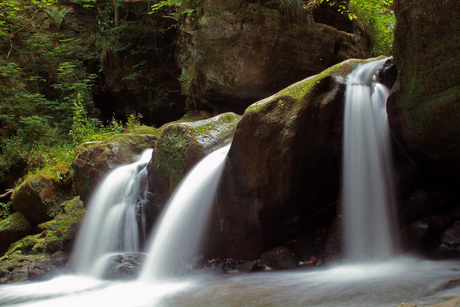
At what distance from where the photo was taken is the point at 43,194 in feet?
24.4

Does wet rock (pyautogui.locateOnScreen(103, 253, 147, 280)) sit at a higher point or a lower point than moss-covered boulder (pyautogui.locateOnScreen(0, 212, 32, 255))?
lower

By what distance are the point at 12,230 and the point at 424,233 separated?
8.34 meters

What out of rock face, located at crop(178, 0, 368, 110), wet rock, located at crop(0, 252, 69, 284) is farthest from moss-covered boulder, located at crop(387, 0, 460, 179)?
wet rock, located at crop(0, 252, 69, 284)

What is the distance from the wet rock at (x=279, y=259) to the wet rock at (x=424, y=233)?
138 cm

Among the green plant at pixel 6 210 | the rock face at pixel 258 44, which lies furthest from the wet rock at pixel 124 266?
the green plant at pixel 6 210

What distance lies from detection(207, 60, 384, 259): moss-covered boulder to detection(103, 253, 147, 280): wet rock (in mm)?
1019

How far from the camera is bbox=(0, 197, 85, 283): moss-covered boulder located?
5039 millimetres

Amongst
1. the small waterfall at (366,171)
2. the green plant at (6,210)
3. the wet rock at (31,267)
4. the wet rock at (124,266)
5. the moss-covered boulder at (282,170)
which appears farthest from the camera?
the green plant at (6,210)

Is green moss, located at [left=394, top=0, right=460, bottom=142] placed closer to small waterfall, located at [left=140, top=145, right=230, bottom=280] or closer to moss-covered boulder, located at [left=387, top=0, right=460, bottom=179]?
moss-covered boulder, located at [left=387, top=0, right=460, bottom=179]

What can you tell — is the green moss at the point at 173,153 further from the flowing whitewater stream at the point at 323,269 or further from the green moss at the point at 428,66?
the green moss at the point at 428,66

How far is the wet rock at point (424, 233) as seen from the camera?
362cm

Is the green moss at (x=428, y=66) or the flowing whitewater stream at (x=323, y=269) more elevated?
the green moss at (x=428, y=66)

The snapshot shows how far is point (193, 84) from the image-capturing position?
30.4 feet

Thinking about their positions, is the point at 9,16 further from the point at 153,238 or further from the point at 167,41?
the point at 153,238
